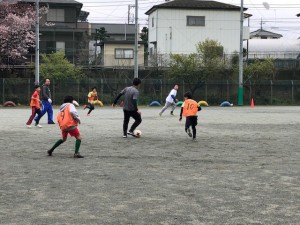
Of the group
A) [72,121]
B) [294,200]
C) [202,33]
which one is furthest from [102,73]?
[294,200]

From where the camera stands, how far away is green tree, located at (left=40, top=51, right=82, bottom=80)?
43.1 m

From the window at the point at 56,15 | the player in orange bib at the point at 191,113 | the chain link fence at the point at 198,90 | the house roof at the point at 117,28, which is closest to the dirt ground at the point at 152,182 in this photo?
the player in orange bib at the point at 191,113

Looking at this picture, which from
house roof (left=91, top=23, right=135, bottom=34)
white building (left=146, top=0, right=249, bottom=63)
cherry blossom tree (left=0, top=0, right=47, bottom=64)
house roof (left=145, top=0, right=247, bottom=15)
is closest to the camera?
cherry blossom tree (left=0, top=0, right=47, bottom=64)

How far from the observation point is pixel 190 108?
14.7 meters

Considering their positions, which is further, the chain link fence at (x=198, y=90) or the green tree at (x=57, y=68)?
the green tree at (x=57, y=68)

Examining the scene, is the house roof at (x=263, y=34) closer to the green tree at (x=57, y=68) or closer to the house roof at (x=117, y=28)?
the house roof at (x=117, y=28)

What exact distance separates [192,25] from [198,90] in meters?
9.94

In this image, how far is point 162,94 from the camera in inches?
1713

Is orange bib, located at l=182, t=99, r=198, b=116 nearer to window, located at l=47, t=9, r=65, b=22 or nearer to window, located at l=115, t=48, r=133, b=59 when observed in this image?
window, located at l=115, t=48, r=133, b=59

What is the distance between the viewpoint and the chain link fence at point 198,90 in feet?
140

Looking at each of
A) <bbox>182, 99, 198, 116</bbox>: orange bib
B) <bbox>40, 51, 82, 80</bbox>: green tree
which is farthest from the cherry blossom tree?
<bbox>182, 99, 198, 116</bbox>: orange bib

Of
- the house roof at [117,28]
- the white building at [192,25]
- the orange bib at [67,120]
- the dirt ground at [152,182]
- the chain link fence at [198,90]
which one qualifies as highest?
the house roof at [117,28]

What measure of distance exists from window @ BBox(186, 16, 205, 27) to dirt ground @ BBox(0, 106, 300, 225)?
125 ft

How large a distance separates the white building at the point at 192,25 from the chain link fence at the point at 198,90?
8.05m
